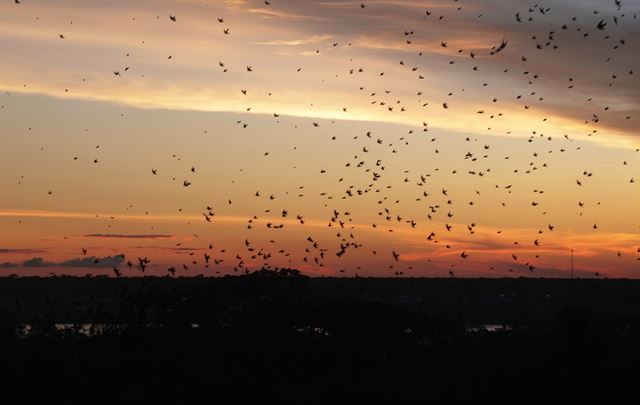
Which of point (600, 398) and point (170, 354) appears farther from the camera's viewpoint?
point (170, 354)

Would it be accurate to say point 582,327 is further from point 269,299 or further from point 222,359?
point 269,299

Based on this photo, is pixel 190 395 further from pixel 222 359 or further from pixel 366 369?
pixel 366 369

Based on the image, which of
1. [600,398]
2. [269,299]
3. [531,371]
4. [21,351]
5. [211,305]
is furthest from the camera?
[269,299]

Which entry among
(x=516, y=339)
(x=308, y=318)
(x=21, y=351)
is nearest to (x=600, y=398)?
(x=516, y=339)

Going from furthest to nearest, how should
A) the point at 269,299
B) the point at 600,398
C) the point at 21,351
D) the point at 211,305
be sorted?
the point at 269,299 → the point at 211,305 → the point at 21,351 → the point at 600,398

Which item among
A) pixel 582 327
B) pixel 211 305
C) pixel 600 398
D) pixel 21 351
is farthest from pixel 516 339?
pixel 21 351

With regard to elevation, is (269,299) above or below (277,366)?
above
